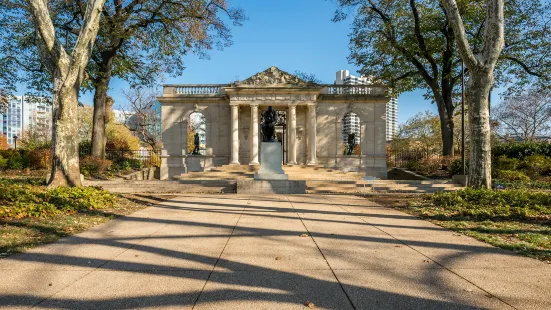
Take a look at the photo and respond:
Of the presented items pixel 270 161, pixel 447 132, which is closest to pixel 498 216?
pixel 270 161

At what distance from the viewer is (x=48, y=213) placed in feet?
25.5

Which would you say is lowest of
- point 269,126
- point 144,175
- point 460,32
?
point 144,175

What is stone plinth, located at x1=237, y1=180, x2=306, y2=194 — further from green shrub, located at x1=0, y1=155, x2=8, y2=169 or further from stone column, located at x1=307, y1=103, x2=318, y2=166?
green shrub, located at x1=0, y1=155, x2=8, y2=169

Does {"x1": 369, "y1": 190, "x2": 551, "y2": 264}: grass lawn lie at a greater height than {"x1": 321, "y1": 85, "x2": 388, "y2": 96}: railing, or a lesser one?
lesser

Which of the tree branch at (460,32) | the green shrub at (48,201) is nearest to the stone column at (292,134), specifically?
the tree branch at (460,32)

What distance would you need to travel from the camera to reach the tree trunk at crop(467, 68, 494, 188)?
1102cm

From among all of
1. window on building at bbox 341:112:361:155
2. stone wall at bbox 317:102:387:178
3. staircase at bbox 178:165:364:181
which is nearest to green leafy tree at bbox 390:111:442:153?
window on building at bbox 341:112:361:155

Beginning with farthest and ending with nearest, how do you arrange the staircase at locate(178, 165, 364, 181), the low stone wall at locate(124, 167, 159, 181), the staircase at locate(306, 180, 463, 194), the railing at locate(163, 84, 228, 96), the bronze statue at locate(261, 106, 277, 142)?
1. the railing at locate(163, 84, 228, 96)
2. the low stone wall at locate(124, 167, 159, 181)
3. the staircase at locate(178, 165, 364, 181)
4. the bronze statue at locate(261, 106, 277, 142)
5. the staircase at locate(306, 180, 463, 194)

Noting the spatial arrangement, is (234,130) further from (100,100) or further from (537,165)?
(537,165)

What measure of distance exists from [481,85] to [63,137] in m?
15.5

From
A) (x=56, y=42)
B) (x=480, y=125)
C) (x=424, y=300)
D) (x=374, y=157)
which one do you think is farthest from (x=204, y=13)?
(x=424, y=300)

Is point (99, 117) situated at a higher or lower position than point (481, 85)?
higher

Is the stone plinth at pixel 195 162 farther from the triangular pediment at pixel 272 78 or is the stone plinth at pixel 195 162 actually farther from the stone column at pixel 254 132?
the triangular pediment at pixel 272 78

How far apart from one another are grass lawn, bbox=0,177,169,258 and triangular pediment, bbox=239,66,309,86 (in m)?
18.7
